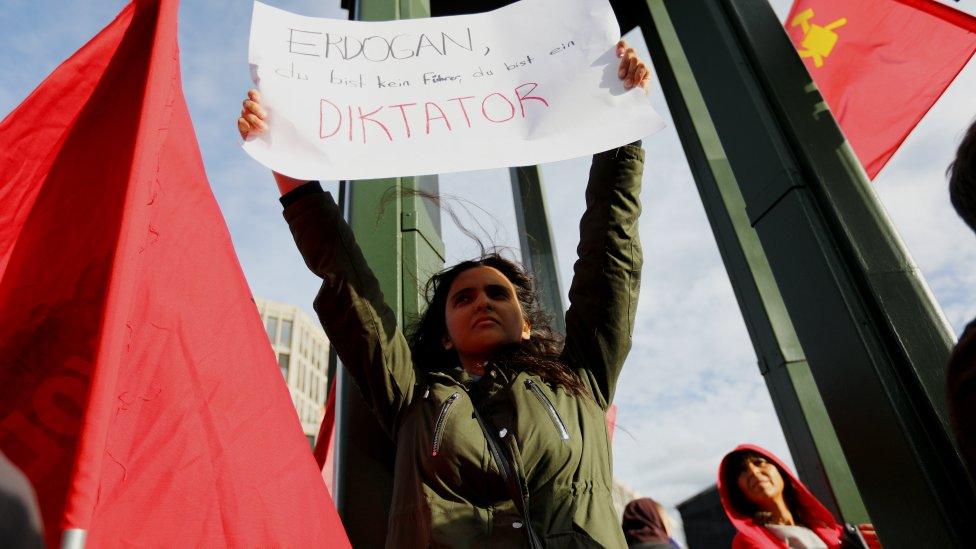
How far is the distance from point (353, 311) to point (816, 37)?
9.17 ft

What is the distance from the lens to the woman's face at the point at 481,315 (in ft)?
5.53

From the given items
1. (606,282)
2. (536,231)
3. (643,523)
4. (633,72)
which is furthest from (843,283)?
(643,523)

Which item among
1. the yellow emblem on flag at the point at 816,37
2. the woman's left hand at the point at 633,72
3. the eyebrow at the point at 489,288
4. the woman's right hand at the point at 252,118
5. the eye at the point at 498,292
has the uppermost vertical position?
the yellow emblem on flag at the point at 816,37

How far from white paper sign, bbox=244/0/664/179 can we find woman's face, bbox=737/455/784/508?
241 cm

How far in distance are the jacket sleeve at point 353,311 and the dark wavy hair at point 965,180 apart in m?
1.14

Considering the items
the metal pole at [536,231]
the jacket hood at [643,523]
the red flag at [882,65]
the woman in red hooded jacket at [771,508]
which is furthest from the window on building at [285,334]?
the red flag at [882,65]

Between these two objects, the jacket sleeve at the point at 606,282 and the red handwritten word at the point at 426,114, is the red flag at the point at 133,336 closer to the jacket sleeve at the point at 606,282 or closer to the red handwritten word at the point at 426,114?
the red handwritten word at the point at 426,114

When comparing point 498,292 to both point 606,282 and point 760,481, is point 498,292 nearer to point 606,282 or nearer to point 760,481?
point 606,282

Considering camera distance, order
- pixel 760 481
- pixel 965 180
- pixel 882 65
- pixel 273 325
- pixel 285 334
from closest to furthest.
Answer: pixel 965 180, pixel 882 65, pixel 760 481, pixel 273 325, pixel 285 334

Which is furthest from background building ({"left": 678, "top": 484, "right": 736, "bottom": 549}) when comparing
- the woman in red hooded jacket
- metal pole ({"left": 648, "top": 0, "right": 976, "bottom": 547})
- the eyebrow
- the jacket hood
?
the eyebrow

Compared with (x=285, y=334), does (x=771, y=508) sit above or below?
below

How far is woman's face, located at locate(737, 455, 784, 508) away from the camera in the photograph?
127 inches

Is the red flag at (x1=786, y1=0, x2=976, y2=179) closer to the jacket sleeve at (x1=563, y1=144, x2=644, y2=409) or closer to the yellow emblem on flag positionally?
the yellow emblem on flag

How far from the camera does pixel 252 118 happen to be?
1.53 meters
